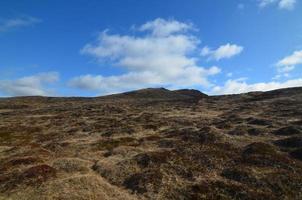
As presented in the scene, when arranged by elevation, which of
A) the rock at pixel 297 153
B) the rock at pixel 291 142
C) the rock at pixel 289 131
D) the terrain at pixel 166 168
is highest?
the rock at pixel 289 131

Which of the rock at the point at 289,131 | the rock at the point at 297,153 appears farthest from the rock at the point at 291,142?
the rock at the point at 289,131

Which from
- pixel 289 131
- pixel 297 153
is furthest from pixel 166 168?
pixel 289 131

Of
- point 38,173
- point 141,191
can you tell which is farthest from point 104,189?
point 38,173

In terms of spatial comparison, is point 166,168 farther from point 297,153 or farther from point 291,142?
point 291,142

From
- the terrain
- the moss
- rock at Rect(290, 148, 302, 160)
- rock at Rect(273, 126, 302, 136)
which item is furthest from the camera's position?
rock at Rect(273, 126, 302, 136)

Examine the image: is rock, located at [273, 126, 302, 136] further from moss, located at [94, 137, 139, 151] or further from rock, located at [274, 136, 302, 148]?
moss, located at [94, 137, 139, 151]

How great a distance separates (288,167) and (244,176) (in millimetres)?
5904

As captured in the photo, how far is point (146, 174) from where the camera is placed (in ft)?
120

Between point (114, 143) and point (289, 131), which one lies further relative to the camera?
point (114, 143)

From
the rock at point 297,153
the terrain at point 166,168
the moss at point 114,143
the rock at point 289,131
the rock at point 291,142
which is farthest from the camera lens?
the rock at point 289,131

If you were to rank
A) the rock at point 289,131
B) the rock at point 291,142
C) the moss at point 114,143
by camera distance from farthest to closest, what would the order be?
the rock at point 289,131 → the moss at point 114,143 → the rock at point 291,142

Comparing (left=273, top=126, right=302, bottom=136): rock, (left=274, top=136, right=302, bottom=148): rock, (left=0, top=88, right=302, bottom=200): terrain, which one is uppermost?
(left=273, top=126, right=302, bottom=136): rock

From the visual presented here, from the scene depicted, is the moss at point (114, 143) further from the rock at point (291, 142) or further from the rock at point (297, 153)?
the rock at point (297, 153)

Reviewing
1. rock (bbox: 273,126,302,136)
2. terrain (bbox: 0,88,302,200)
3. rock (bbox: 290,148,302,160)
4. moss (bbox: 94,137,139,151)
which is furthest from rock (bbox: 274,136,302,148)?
moss (bbox: 94,137,139,151)
